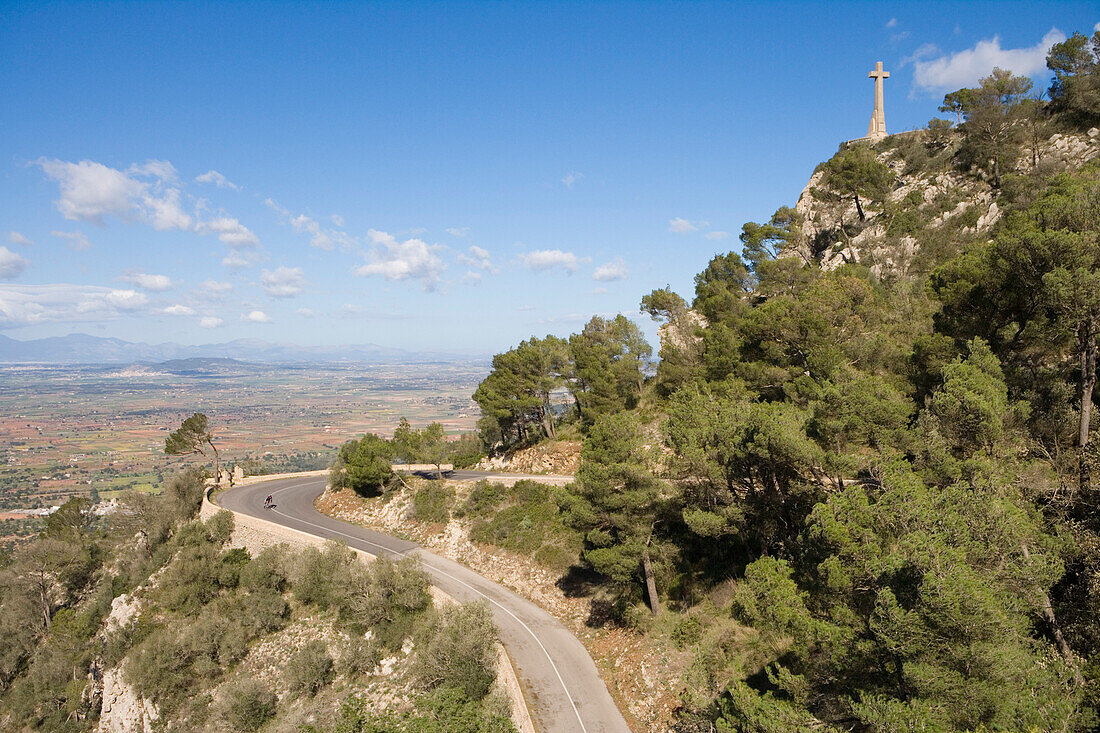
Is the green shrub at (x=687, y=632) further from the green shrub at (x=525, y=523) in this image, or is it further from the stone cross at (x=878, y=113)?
the stone cross at (x=878, y=113)

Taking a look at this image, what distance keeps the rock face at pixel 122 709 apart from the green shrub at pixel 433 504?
50.9ft

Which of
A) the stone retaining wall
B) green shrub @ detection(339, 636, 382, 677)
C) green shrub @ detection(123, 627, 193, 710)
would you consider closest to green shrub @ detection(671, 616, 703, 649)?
the stone retaining wall

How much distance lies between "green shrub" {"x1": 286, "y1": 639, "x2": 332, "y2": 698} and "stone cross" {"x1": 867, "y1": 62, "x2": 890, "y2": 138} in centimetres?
7216

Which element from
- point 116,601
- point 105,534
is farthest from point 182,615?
point 105,534

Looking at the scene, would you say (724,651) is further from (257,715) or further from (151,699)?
(151,699)

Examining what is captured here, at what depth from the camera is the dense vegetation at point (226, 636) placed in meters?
19.1

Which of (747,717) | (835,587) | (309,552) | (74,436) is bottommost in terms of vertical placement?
(74,436)

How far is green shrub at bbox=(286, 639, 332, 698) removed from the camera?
21.8 m

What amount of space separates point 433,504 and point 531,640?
14588 mm

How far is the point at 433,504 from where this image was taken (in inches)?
1352

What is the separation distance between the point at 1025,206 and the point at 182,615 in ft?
182

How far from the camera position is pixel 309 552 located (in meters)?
28.2

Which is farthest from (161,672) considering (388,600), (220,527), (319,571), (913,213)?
(913,213)

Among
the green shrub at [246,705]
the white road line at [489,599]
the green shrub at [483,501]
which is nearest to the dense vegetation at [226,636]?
the green shrub at [246,705]
